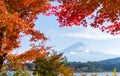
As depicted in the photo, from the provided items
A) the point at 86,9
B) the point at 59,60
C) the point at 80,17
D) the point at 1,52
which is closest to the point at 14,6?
the point at 1,52

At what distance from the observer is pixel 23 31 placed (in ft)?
78.0

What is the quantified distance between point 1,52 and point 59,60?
54541 millimetres

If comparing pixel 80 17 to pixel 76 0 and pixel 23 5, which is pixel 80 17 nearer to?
pixel 76 0

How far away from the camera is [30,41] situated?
85.0 feet

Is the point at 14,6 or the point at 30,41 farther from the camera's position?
the point at 30,41

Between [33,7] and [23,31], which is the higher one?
[33,7]

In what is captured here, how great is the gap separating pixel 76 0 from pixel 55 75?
5549cm

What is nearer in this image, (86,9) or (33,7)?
(86,9)

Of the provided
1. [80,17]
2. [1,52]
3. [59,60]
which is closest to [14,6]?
[1,52]

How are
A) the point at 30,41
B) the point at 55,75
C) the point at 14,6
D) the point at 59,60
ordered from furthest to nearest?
1. the point at 59,60
2. the point at 55,75
3. the point at 30,41
4. the point at 14,6

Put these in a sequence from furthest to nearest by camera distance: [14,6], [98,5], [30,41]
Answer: [30,41]
[14,6]
[98,5]

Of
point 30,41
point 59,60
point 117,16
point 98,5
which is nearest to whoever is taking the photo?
point 98,5

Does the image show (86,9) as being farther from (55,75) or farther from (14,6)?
(55,75)

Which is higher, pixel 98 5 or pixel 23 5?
pixel 23 5
